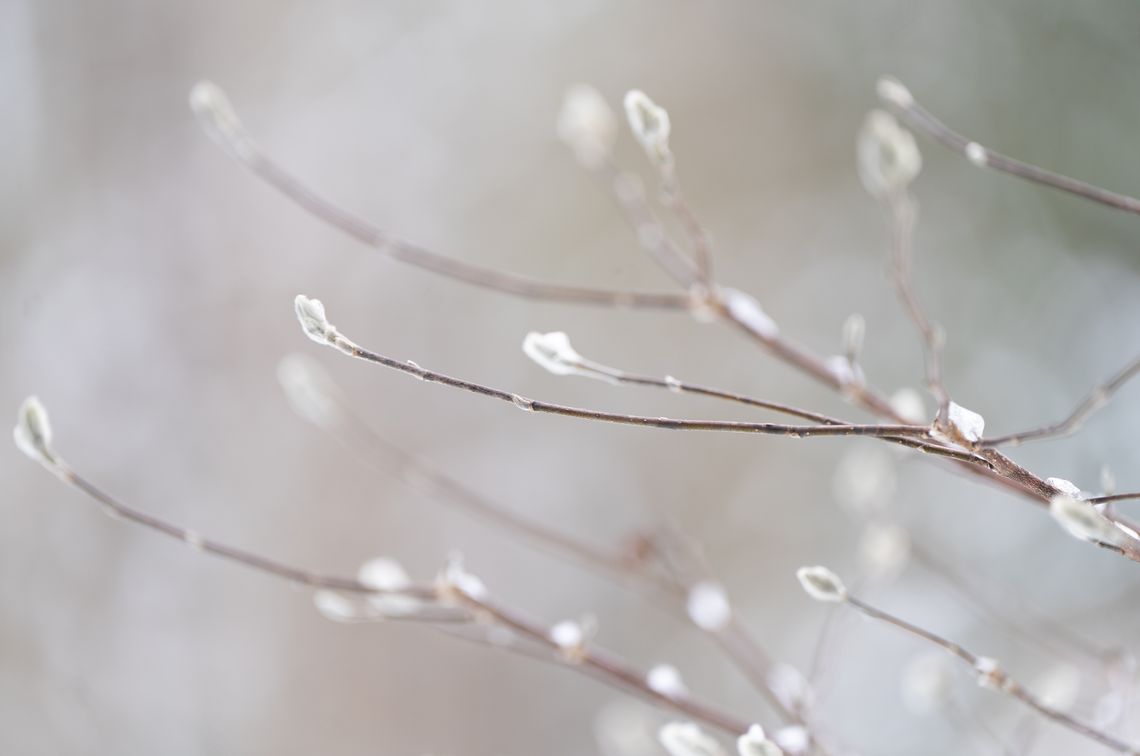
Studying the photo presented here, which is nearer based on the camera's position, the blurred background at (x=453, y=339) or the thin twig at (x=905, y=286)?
the thin twig at (x=905, y=286)

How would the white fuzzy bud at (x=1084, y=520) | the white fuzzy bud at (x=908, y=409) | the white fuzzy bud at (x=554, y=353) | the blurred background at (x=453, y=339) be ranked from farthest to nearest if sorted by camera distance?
the blurred background at (x=453, y=339) < the white fuzzy bud at (x=908, y=409) < the white fuzzy bud at (x=554, y=353) < the white fuzzy bud at (x=1084, y=520)

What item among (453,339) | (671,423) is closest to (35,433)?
(671,423)

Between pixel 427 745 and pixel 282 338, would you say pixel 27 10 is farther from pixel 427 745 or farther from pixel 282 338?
pixel 427 745

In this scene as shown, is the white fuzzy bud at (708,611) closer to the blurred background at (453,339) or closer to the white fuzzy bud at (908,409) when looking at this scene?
the white fuzzy bud at (908,409)

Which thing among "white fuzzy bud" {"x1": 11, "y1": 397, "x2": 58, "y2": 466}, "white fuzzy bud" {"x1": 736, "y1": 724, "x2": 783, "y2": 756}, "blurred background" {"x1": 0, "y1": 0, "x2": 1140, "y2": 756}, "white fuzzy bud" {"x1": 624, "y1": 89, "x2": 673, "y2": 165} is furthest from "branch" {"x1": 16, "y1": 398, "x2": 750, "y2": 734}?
"blurred background" {"x1": 0, "y1": 0, "x2": 1140, "y2": 756}

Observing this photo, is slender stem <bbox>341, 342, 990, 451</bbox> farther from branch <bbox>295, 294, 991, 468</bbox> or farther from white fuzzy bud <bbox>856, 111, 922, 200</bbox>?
white fuzzy bud <bbox>856, 111, 922, 200</bbox>

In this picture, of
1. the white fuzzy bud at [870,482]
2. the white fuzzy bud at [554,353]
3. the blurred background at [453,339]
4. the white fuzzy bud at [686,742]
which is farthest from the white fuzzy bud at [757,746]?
the blurred background at [453,339]
